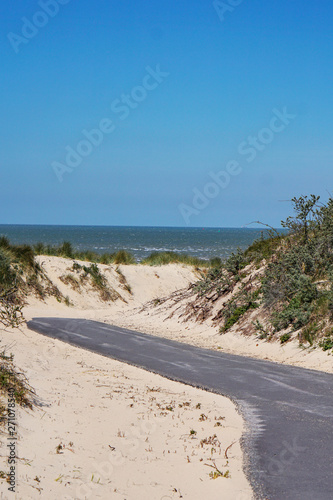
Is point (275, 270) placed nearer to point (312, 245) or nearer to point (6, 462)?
point (312, 245)

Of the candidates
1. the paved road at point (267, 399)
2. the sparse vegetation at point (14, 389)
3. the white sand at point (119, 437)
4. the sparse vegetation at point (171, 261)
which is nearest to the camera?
the white sand at point (119, 437)

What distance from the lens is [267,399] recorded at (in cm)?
1018

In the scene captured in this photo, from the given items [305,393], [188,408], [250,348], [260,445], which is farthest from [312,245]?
[260,445]

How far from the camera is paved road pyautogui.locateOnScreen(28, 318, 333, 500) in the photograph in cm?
639

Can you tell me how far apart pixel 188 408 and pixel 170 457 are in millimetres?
2501

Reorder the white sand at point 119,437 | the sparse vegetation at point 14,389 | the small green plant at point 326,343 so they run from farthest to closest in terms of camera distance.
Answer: the small green plant at point 326,343
the sparse vegetation at point 14,389
the white sand at point 119,437

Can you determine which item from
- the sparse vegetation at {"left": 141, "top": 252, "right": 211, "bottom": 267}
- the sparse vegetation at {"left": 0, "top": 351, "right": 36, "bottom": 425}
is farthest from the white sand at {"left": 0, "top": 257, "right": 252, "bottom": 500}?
the sparse vegetation at {"left": 141, "top": 252, "right": 211, "bottom": 267}

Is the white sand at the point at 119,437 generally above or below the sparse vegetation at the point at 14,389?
below

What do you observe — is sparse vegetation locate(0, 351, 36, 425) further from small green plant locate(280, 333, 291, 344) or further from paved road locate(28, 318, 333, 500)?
small green plant locate(280, 333, 291, 344)

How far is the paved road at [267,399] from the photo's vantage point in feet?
21.0

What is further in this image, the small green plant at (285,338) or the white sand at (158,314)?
the small green plant at (285,338)

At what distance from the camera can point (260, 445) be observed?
24.7ft

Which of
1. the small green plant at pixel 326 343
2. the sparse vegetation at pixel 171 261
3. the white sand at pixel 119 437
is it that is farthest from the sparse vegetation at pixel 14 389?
the sparse vegetation at pixel 171 261

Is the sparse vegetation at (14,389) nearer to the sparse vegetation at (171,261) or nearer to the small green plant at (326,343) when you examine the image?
the small green plant at (326,343)
